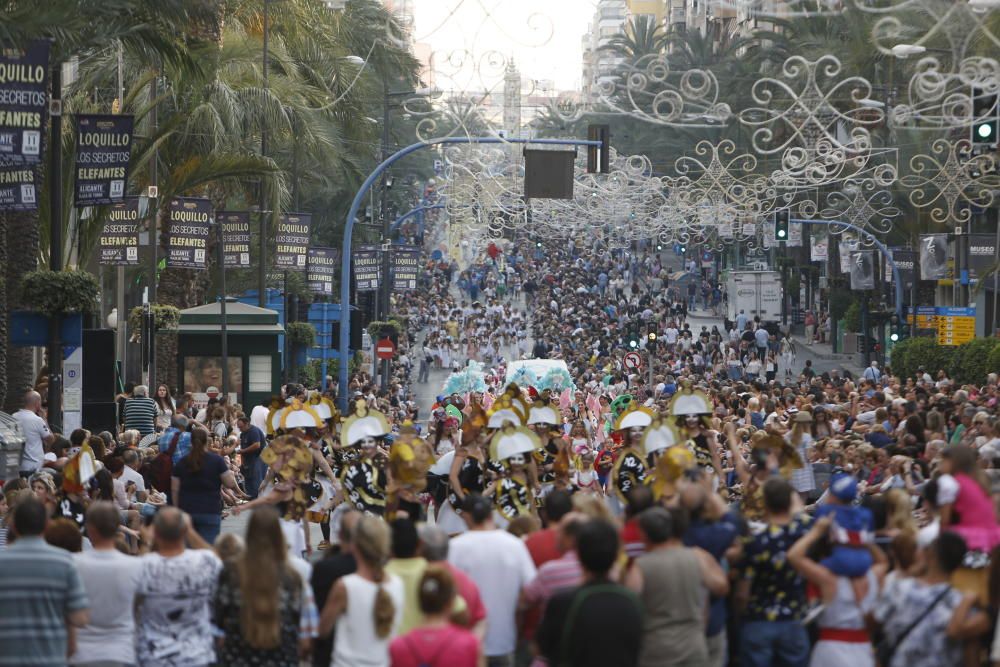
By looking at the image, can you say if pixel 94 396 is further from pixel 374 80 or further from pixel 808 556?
pixel 374 80

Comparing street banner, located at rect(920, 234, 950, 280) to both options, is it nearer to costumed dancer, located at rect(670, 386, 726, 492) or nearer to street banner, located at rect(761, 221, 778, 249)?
street banner, located at rect(761, 221, 778, 249)

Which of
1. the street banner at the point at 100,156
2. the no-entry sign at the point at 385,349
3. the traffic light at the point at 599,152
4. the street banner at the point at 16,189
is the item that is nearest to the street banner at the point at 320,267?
the no-entry sign at the point at 385,349

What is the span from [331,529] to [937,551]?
8665 millimetres

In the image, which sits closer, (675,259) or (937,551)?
(937,551)

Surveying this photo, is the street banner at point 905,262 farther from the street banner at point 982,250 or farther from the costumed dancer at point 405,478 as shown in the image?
the costumed dancer at point 405,478

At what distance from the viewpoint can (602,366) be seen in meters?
47.8

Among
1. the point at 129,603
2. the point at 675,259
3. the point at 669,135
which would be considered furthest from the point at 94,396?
the point at 675,259

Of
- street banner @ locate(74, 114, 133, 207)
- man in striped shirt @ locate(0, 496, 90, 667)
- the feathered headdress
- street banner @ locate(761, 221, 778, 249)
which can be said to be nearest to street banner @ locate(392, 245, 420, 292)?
street banner @ locate(761, 221, 778, 249)

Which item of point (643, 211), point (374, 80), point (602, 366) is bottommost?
A: point (602, 366)

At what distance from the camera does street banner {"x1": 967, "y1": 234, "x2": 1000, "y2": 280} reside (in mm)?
44406

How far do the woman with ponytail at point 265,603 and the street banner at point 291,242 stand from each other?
3033 cm

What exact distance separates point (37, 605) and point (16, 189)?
1168 cm

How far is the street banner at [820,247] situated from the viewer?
192 ft

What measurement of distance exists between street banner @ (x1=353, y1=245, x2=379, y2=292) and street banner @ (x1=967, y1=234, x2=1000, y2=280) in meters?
14.9
